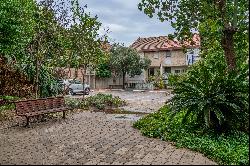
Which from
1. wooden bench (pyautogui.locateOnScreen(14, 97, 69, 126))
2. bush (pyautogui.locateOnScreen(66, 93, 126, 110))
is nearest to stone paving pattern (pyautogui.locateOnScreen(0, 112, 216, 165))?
wooden bench (pyautogui.locateOnScreen(14, 97, 69, 126))

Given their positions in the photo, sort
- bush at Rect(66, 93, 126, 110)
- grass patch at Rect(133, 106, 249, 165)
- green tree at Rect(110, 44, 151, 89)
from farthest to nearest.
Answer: green tree at Rect(110, 44, 151, 89) < bush at Rect(66, 93, 126, 110) < grass patch at Rect(133, 106, 249, 165)

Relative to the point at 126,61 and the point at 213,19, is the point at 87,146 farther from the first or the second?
the point at 126,61

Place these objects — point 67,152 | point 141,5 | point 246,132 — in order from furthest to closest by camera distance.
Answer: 1. point 141,5
2. point 246,132
3. point 67,152

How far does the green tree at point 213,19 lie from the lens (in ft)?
35.0

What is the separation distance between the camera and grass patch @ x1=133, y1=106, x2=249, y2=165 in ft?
27.2

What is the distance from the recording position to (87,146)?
A: 31.6 feet

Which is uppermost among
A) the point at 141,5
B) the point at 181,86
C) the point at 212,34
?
the point at 141,5

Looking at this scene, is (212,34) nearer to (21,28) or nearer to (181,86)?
(181,86)

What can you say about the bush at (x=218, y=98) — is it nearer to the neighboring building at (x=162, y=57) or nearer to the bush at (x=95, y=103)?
the bush at (x=95, y=103)

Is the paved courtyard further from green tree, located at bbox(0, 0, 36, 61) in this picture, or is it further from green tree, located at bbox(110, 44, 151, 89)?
green tree, located at bbox(110, 44, 151, 89)

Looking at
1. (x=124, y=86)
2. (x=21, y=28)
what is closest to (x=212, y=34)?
(x=21, y=28)

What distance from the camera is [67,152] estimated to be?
352 inches

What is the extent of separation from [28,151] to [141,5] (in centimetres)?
678

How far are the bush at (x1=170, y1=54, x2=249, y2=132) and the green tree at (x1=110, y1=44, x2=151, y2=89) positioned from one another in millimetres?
36025
